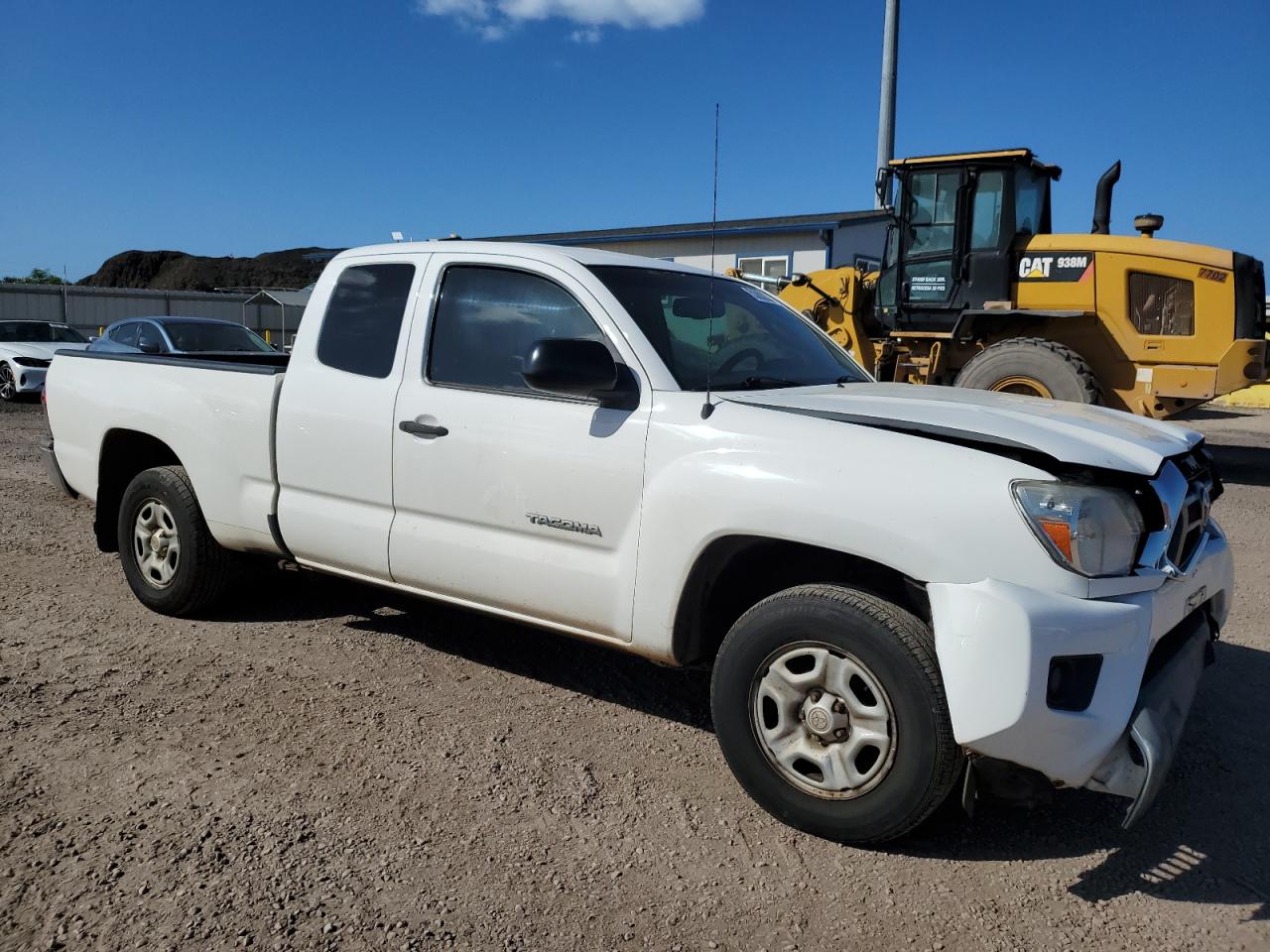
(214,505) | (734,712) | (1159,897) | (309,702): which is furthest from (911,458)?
(214,505)

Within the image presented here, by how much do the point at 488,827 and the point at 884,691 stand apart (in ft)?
4.23

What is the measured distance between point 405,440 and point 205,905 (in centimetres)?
186

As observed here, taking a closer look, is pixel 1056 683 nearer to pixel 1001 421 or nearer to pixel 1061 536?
pixel 1061 536

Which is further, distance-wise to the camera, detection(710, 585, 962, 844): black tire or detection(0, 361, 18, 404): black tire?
detection(0, 361, 18, 404): black tire

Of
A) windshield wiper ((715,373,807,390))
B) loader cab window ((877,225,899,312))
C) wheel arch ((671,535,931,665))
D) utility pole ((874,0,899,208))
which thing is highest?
utility pole ((874,0,899,208))

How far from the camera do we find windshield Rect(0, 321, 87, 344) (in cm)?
1803

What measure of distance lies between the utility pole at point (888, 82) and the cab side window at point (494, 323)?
17092 millimetres

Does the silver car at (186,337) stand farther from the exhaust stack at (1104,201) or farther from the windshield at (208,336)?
the exhaust stack at (1104,201)

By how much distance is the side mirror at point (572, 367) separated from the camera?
11.0 ft

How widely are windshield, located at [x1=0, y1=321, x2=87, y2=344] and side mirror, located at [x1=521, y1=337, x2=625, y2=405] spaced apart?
59.0 ft

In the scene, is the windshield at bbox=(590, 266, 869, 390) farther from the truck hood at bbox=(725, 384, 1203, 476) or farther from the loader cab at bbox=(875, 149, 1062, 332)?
the loader cab at bbox=(875, 149, 1062, 332)

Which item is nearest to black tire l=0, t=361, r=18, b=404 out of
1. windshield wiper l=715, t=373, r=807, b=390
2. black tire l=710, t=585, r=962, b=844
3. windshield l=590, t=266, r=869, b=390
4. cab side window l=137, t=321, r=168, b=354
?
cab side window l=137, t=321, r=168, b=354

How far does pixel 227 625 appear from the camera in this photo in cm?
500

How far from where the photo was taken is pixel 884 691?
9.34 ft
